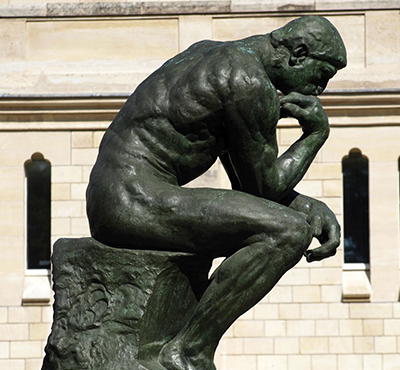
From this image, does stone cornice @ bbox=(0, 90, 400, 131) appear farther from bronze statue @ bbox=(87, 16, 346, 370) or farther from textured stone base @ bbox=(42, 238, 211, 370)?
textured stone base @ bbox=(42, 238, 211, 370)

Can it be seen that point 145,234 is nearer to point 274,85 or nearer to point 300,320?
point 274,85

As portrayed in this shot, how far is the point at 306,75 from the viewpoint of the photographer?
5379 mm

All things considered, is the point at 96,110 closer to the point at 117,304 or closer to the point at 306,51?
the point at 306,51

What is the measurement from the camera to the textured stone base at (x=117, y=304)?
5.09 m

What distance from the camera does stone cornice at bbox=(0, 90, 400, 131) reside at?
1583 cm

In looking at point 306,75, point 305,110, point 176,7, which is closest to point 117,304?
point 305,110

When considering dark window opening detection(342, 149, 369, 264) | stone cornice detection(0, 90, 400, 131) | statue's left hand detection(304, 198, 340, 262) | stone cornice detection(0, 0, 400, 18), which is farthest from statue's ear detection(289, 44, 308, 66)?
dark window opening detection(342, 149, 369, 264)

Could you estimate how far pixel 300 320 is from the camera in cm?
1551

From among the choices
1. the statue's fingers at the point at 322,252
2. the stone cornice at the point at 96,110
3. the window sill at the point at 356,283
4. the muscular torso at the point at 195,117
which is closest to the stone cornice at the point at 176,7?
the stone cornice at the point at 96,110

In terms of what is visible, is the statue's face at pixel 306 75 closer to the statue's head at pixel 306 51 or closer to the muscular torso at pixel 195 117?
the statue's head at pixel 306 51

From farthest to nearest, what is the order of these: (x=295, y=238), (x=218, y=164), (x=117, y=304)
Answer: (x=218, y=164)
(x=117, y=304)
(x=295, y=238)

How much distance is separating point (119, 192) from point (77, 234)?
10638 millimetres

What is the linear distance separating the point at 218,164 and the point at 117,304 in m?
10.5

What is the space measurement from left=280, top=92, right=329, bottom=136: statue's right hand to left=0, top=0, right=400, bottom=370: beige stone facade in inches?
395
